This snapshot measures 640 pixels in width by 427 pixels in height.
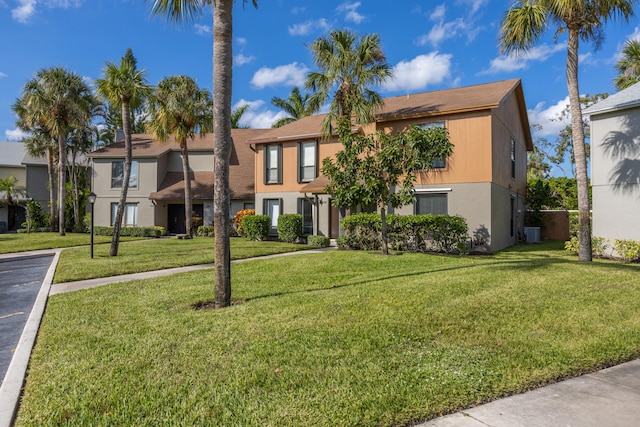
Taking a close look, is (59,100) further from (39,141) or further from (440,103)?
(440,103)

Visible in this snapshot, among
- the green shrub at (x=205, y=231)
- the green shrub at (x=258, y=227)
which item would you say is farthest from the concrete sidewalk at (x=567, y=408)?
the green shrub at (x=205, y=231)

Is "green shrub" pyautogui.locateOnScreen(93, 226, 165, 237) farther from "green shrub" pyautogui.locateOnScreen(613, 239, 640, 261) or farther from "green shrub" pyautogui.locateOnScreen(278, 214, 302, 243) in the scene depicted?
"green shrub" pyautogui.locateOnScreen(613, 239, 640, 261)

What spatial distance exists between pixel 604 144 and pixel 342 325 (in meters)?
14.5

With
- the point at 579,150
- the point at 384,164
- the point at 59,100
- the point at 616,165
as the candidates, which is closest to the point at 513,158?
the point at 616,165

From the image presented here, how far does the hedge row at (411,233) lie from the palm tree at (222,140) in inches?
382

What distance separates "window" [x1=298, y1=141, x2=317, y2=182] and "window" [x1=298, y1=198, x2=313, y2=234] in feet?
4.04

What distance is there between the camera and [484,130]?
53.3 feet

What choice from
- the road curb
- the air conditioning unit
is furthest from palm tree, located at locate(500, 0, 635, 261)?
the road curb

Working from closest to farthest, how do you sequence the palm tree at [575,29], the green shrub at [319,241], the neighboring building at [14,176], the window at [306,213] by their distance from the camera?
the palm tree at [575,29] < the green shrub at [319,241] < the window at [306,213] < the neighboring building at [14,176]

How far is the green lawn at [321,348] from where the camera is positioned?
3500mm

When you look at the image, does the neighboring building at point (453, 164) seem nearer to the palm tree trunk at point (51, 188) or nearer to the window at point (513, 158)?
the window at point (513, 158)

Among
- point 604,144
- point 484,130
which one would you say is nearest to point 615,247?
point 604,144

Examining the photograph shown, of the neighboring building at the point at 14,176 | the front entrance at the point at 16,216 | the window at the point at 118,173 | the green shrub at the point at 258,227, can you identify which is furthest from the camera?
the front entrance at the point at 16,216

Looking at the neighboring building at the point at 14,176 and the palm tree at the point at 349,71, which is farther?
the neighboring building at the point at 14,176
